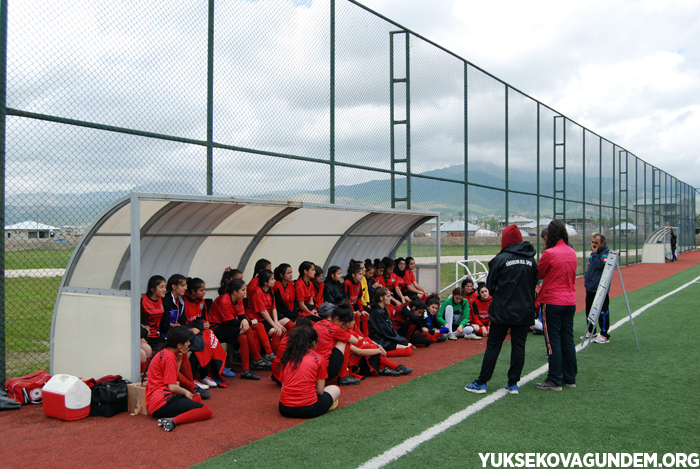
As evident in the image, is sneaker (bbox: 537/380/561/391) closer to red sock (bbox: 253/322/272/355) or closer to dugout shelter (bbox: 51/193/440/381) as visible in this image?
red sock (bbox: 253/322/272/355)

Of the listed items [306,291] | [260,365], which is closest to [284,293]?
[306,291]

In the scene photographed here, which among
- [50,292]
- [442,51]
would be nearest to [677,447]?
[50,292]

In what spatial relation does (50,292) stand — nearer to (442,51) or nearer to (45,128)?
(45,128)

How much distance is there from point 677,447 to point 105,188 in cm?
568

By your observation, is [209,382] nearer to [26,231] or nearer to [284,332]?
[284,332]

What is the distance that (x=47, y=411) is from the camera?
172 inches

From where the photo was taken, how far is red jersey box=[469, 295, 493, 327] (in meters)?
8.40

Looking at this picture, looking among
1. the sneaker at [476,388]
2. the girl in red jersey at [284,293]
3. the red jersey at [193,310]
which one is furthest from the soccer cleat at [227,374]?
the sneaker at [476,388]

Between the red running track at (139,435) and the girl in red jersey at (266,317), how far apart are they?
1.07 meters

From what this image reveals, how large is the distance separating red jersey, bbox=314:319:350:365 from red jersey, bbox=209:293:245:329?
138 centimetres

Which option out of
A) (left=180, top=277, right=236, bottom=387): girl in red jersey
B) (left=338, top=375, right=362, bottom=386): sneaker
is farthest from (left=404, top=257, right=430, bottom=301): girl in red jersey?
(left=180, top=277, right=236, bottom=387): girl in red jersey

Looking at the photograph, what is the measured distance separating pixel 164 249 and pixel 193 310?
115 centimetres

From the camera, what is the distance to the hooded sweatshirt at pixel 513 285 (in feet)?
15.5

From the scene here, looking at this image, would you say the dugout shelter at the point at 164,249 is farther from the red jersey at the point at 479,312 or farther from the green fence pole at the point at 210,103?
the red jersey at the point at 479,312
